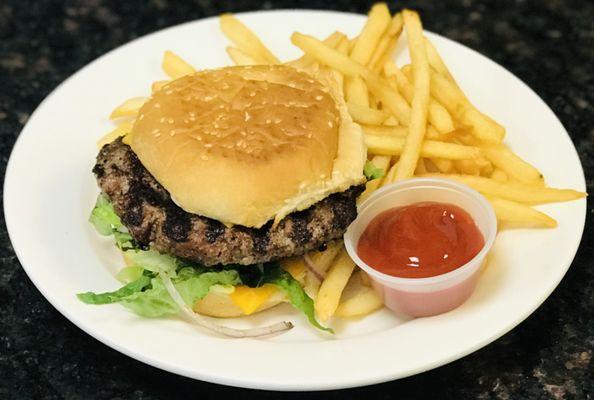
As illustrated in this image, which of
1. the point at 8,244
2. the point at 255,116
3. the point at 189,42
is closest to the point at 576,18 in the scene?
the point at 189,42

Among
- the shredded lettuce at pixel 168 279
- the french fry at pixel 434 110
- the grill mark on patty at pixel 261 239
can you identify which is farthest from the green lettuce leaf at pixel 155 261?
the french fry at pixel 434 110

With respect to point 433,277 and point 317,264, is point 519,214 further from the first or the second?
point 317,264

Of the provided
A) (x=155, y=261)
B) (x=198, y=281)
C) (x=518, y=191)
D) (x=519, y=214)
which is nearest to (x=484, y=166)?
(x=518, y=191)

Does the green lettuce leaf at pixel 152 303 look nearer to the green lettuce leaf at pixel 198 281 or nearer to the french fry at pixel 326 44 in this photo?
the green lettuce leaf at pixel 198 281

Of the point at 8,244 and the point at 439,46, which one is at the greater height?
the point at 439,46

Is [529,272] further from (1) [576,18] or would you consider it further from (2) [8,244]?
(1) [576,18]

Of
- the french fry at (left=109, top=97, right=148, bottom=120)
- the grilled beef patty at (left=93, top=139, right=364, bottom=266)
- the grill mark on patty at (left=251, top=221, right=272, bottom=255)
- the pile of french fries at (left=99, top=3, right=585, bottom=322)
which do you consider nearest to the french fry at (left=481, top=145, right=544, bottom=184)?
the pile of french fries at (left=99, top=3, right=585, bottom=322)

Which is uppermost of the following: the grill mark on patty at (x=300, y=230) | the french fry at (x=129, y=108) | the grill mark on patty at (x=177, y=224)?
the grill mark on patty at (x=177, y=224)
